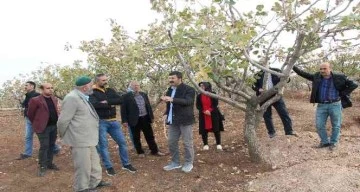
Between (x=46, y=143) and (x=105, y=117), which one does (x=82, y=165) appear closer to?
(x=105, y=117)

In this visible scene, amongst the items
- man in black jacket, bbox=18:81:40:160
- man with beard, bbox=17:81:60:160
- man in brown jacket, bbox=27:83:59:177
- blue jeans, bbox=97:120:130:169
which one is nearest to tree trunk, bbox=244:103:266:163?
blue jeans, bbox=97:120:130:169

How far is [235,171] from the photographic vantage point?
7148 millimetres

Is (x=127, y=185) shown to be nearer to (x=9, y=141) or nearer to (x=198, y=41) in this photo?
(x=198, y=41)

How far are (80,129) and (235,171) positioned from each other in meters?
2.86

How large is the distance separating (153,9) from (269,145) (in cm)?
342

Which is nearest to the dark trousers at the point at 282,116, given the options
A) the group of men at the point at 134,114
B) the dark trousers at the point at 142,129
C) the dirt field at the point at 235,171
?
the dirt field at the point at 235,171

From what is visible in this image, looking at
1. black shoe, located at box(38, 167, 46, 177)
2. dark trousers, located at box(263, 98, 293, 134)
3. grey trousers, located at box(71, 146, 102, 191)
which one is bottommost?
black shoe, located at box(38, 167, 46, 177)

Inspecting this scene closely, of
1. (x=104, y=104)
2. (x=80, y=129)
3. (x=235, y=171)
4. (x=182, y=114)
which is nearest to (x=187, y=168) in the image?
(x=235, y=171)

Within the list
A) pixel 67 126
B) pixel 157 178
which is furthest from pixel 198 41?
pixel 157 178

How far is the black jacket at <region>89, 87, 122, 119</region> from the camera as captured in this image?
7.10 meters

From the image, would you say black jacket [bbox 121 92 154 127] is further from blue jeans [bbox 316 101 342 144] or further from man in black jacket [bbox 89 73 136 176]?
blue jeans [bbox 316 101 342 144]

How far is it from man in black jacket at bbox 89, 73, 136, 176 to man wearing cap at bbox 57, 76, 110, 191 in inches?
39.8

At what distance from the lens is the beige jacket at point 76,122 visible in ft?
19.0

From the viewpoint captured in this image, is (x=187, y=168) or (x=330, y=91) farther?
(x=330, y=91)
